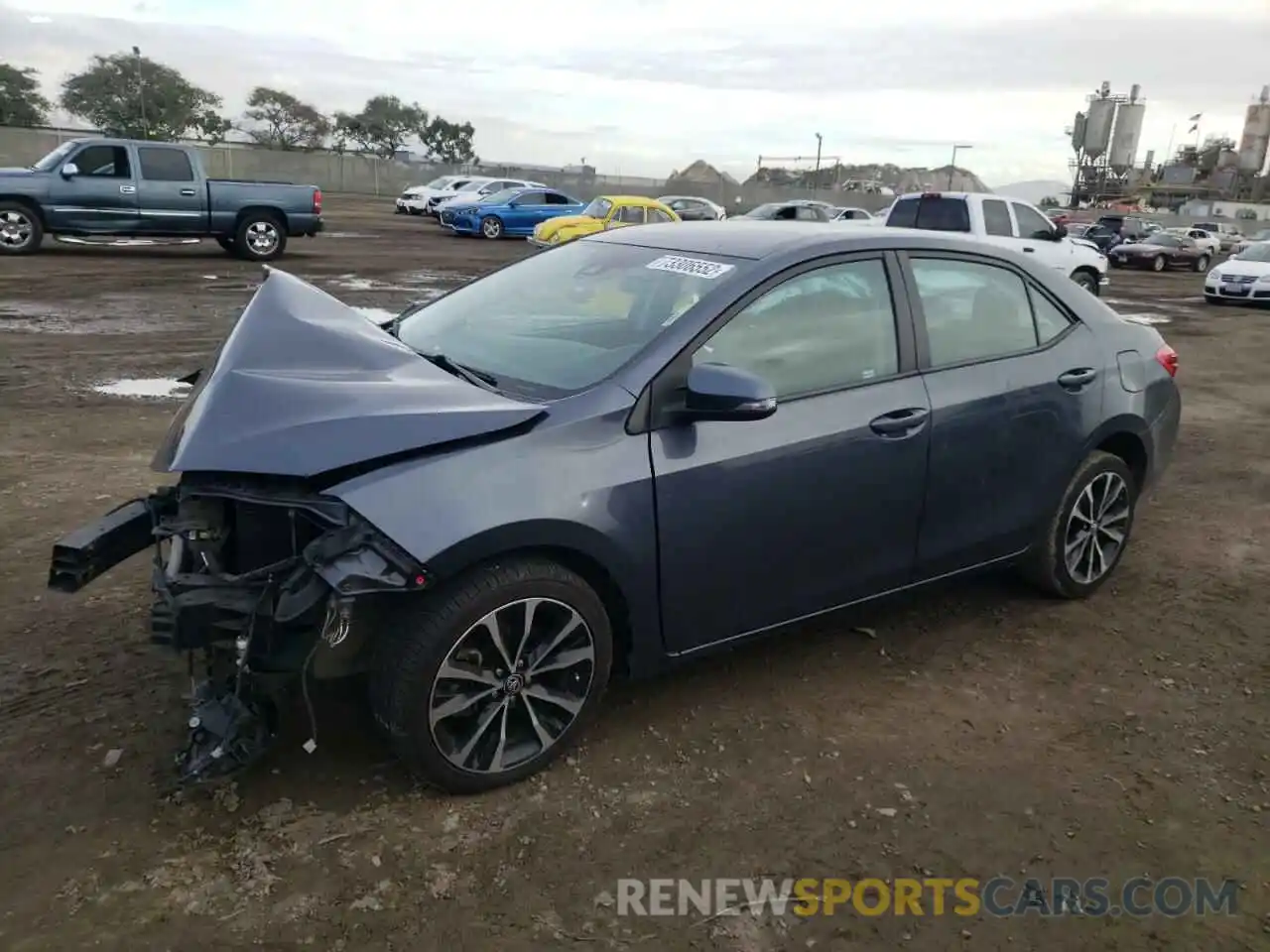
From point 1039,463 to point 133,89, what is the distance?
71.7 m

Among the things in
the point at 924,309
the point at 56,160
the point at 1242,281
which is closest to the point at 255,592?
the point at 924,309

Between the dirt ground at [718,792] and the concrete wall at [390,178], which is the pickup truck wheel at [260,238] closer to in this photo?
the dirt ground at [718,792]

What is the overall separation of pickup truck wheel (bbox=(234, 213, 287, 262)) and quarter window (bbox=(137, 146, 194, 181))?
46.5 inches

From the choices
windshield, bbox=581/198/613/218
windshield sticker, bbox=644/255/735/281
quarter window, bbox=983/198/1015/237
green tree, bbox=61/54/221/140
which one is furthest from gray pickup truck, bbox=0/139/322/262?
green tree, bbox=61/54/221/140

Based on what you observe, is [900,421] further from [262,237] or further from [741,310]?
[262,237]

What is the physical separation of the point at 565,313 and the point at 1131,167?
96.9 metres

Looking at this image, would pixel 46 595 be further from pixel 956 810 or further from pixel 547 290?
pixel 956 810

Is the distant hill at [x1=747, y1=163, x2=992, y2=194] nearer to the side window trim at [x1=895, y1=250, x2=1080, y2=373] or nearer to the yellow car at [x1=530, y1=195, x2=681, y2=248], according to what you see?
the yellow car at [x1=530, y1=195, x2=681, y2=248]

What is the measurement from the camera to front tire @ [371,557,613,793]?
9.18ft

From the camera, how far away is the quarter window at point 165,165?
16.5 meters

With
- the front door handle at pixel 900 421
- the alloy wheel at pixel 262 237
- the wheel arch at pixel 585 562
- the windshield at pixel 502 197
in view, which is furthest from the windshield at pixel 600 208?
the wheel arch at pixel 585 562

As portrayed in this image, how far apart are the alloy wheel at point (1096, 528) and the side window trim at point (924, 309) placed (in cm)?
72

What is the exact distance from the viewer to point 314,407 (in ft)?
9.37

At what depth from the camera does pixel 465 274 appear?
17.7m
